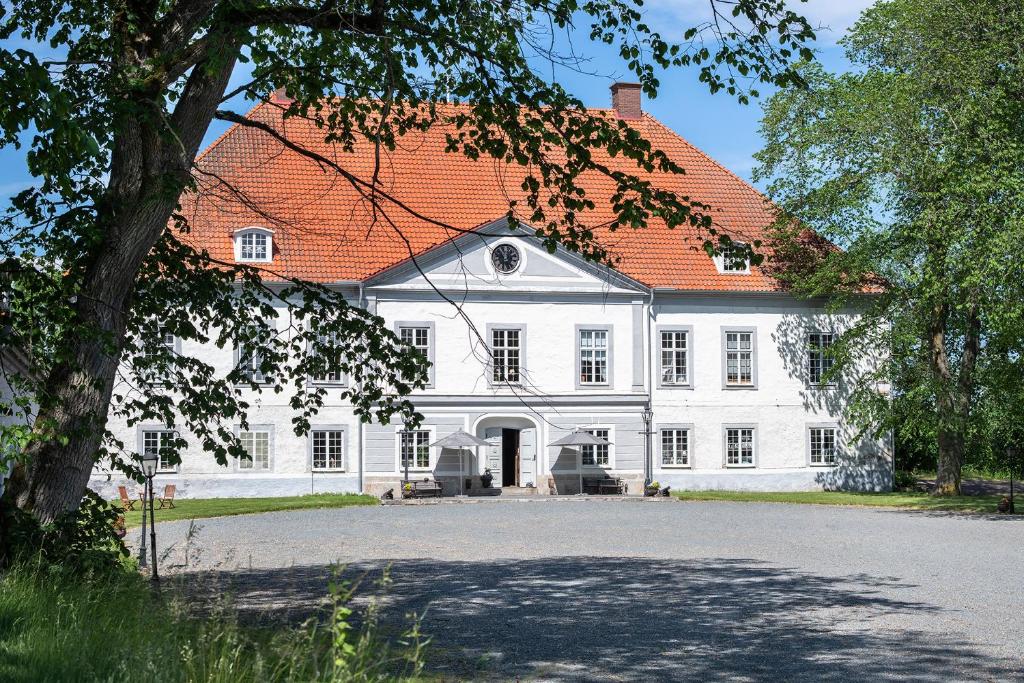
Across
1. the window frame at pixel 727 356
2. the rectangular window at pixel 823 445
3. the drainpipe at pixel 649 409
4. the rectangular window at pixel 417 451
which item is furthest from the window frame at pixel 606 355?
the rectangular window at pixel 823 445

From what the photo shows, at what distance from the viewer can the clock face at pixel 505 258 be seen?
34.8 meters

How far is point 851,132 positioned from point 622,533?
16.3m

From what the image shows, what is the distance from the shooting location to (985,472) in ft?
160

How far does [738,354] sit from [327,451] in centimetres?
1249

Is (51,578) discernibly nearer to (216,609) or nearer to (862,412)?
(216,609)

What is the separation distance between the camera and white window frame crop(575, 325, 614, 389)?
3528 centimetres

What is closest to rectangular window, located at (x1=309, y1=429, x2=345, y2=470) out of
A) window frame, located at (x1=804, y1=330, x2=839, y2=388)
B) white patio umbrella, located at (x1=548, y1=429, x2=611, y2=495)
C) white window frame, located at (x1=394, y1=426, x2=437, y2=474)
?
white window frame, located at (x1=394, y1=426, x2=437, y2=474)

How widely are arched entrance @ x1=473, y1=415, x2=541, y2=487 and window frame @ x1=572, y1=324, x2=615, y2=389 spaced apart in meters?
1.88

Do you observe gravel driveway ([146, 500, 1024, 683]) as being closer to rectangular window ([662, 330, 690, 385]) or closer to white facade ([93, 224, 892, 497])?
white facade ([93, 224, 892, 497])

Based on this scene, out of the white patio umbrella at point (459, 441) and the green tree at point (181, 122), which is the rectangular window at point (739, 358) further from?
the green tree at point (181, 122)

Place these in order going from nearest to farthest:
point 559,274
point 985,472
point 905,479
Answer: point 559,274
point 905,479
point 985,472

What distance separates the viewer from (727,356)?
36375 mm

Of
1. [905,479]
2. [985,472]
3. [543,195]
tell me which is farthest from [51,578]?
[985,472]

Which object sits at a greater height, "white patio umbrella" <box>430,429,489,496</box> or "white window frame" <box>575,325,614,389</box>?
"white window frame" <box>575,325,614,389</box>
